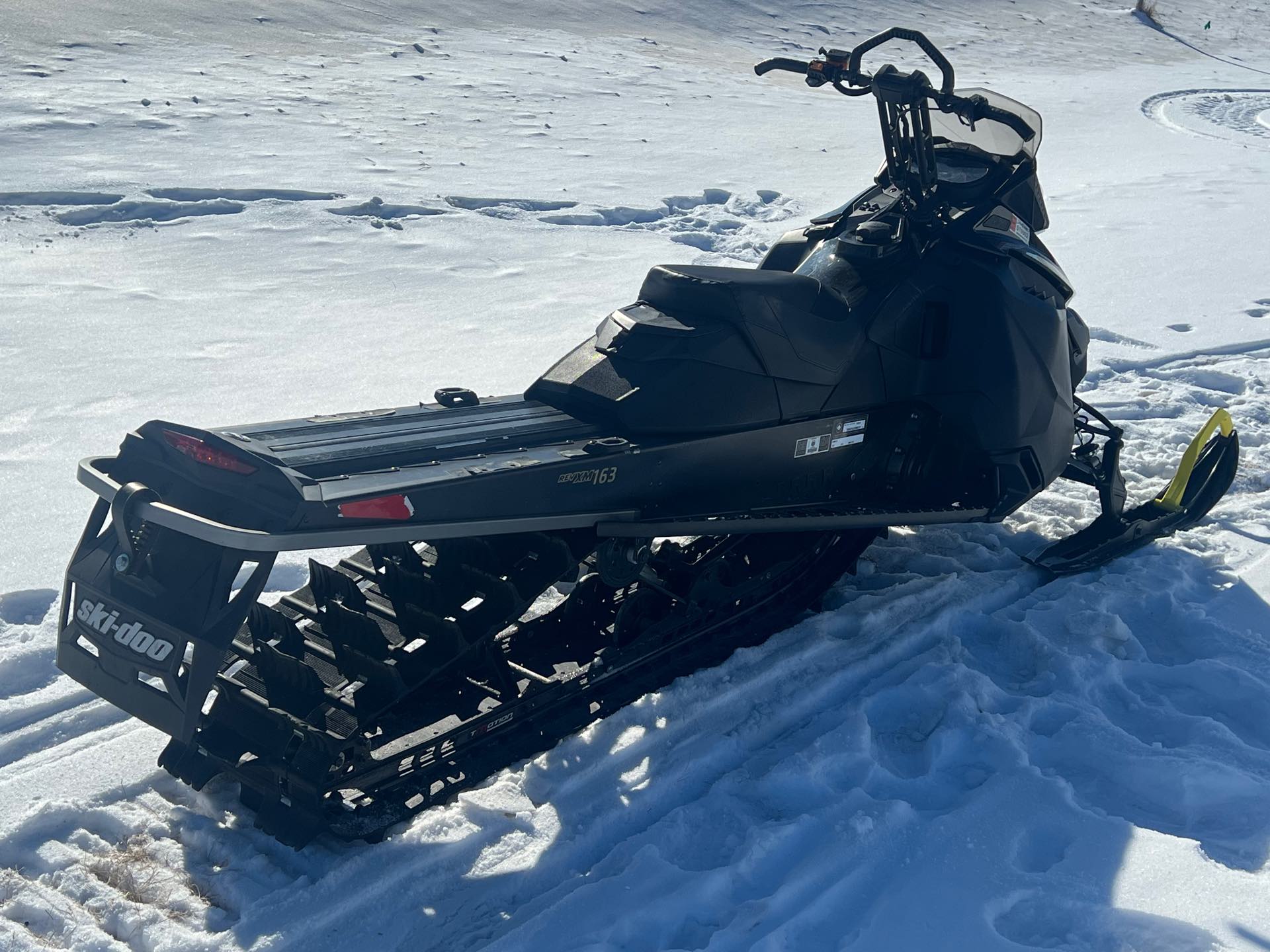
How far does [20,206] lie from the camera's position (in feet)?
31.3

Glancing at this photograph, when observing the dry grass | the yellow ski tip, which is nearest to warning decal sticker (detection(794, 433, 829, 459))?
the yellow ski tip

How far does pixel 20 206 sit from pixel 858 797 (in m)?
8.63

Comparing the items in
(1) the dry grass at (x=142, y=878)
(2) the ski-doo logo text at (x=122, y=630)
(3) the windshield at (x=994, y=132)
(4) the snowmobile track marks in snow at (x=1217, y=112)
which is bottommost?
(1) the dry grass at (x=142, y=878)

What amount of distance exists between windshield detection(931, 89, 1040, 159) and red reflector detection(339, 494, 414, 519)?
281 centimetres

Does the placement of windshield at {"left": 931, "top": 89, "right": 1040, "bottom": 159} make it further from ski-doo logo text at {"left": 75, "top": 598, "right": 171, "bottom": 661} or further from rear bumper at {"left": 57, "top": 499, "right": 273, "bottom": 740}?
ski-doo logo text at {"left": 75, "top": 598, "right": 171, "bottom": 661}

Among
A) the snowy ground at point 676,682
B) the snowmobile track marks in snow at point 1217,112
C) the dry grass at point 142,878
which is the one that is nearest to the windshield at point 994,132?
the snowy ground at point 676,682

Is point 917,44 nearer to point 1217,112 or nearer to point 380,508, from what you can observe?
point 380,508

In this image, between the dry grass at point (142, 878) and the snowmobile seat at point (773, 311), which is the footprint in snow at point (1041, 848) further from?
the dry grass at point (142, 878)

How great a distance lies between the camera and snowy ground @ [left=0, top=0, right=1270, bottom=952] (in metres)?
3.14

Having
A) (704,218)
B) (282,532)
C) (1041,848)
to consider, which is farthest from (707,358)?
(704,218)

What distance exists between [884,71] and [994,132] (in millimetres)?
802

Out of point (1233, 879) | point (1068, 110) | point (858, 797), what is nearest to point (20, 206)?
point (858, 797)

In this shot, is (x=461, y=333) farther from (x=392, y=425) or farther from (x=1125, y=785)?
(x=1125, y=785)

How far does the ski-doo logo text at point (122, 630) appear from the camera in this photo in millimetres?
3047
